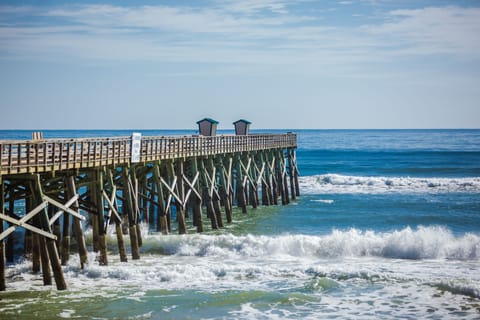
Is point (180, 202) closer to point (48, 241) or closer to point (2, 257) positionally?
point (48, 241)

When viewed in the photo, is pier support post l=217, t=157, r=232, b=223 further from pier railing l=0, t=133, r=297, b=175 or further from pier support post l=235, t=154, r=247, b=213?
pier support post l=235, t=154, r=247, b=213

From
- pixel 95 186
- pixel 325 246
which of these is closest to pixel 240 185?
pixel 325 246

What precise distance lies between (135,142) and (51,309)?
7729mm

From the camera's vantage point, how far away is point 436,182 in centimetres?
5850

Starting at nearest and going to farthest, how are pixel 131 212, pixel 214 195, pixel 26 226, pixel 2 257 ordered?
pixel 26 226 → pixel 2 257 → pixel 131 212 → pixel 214 195

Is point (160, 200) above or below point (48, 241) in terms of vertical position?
above

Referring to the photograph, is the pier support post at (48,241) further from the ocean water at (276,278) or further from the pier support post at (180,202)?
the pier support post at (180,202)

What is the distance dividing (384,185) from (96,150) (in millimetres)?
39764

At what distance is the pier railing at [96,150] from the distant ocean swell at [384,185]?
18639 mm

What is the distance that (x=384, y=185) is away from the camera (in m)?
58.2

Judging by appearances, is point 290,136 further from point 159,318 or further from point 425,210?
point 159,318

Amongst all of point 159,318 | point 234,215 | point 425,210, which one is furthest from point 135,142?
point 425,210

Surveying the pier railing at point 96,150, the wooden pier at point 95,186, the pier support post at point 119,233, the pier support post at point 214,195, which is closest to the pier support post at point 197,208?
the wooden pier at point 95,186

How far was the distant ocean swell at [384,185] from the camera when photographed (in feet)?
175
